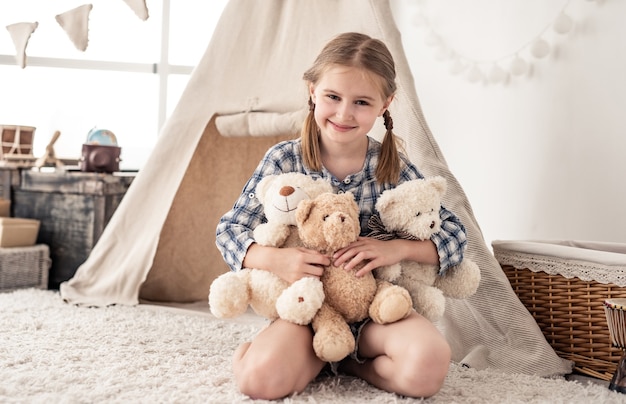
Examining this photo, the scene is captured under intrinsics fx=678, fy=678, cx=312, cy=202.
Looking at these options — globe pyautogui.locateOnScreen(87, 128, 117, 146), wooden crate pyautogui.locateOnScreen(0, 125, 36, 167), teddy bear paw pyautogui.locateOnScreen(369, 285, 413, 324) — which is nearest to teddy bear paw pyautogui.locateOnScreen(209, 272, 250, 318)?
teddy bear paw pyautogui.locateOnScreen(369, 285, 413, 324)

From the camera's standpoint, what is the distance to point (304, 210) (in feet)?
4.24

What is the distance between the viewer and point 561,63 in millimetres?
2182

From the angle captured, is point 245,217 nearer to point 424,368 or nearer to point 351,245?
point 351,245

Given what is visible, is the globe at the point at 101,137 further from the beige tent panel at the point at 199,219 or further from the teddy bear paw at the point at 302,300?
the teddy bear paw at the point at 302,300

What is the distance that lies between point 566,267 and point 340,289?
0.68 m

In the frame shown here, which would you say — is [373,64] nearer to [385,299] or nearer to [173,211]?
[385,299]

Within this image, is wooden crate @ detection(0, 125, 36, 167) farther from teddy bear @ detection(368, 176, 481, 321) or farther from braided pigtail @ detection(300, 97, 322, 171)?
teddy bear @ detection(368, 176, 481, 321)

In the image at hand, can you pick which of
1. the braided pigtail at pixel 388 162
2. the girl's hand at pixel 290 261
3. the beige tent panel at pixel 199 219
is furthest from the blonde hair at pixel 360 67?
the beige tent panel at pixel 199 219

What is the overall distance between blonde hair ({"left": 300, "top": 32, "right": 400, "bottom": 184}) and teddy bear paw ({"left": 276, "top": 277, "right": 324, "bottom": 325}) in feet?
1.02

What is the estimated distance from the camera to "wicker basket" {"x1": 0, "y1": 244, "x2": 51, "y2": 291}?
2.32 metres

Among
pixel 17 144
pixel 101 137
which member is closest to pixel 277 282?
pixel 101 137

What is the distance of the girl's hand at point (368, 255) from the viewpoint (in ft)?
4.29

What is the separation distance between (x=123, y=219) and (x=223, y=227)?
2.91 feet

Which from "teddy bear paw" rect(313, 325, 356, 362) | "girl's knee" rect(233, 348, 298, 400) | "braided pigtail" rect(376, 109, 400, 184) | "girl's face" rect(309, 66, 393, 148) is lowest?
"girl's knee" rect(233, 348, 298, 400)
